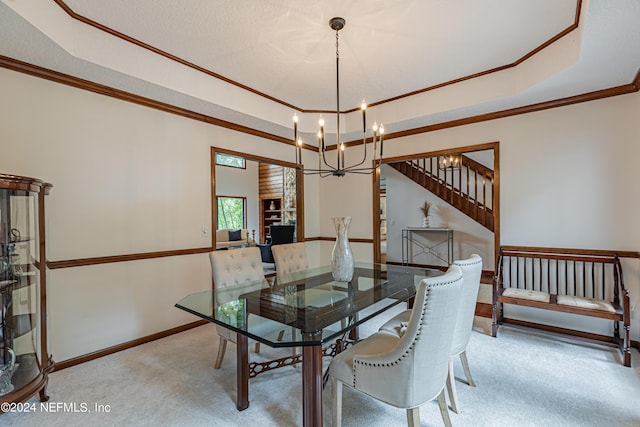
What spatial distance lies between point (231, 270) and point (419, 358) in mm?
1729

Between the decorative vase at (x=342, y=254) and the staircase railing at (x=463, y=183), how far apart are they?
156 inches

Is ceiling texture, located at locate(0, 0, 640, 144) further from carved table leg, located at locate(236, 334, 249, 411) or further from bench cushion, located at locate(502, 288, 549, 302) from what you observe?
carved table leg, located at locate(236, 334, 249, 411)

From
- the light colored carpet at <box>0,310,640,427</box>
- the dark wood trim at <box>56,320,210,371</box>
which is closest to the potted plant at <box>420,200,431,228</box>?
the light colored carpet at <box>0,310,640,427</box>

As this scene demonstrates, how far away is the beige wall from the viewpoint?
2549 millimetres

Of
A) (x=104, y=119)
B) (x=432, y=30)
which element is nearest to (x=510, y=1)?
(x=432, y=30)

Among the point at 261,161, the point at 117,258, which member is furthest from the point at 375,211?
the point at 117,258

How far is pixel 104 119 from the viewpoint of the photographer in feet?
9.29

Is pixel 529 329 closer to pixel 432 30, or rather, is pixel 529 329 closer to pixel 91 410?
pixel 432 30

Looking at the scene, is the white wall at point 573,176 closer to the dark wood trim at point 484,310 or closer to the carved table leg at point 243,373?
the dark wood trim at point 484,310

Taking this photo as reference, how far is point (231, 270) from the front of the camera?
8.57 feet

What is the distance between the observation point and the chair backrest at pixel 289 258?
3.08 metres

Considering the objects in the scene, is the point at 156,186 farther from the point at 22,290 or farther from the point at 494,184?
the point at 494,184

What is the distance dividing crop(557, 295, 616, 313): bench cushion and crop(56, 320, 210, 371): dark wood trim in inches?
150

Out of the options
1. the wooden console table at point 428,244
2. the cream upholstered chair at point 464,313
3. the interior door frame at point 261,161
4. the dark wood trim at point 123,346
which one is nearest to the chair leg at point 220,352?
the dark wood trim at point 123,346
